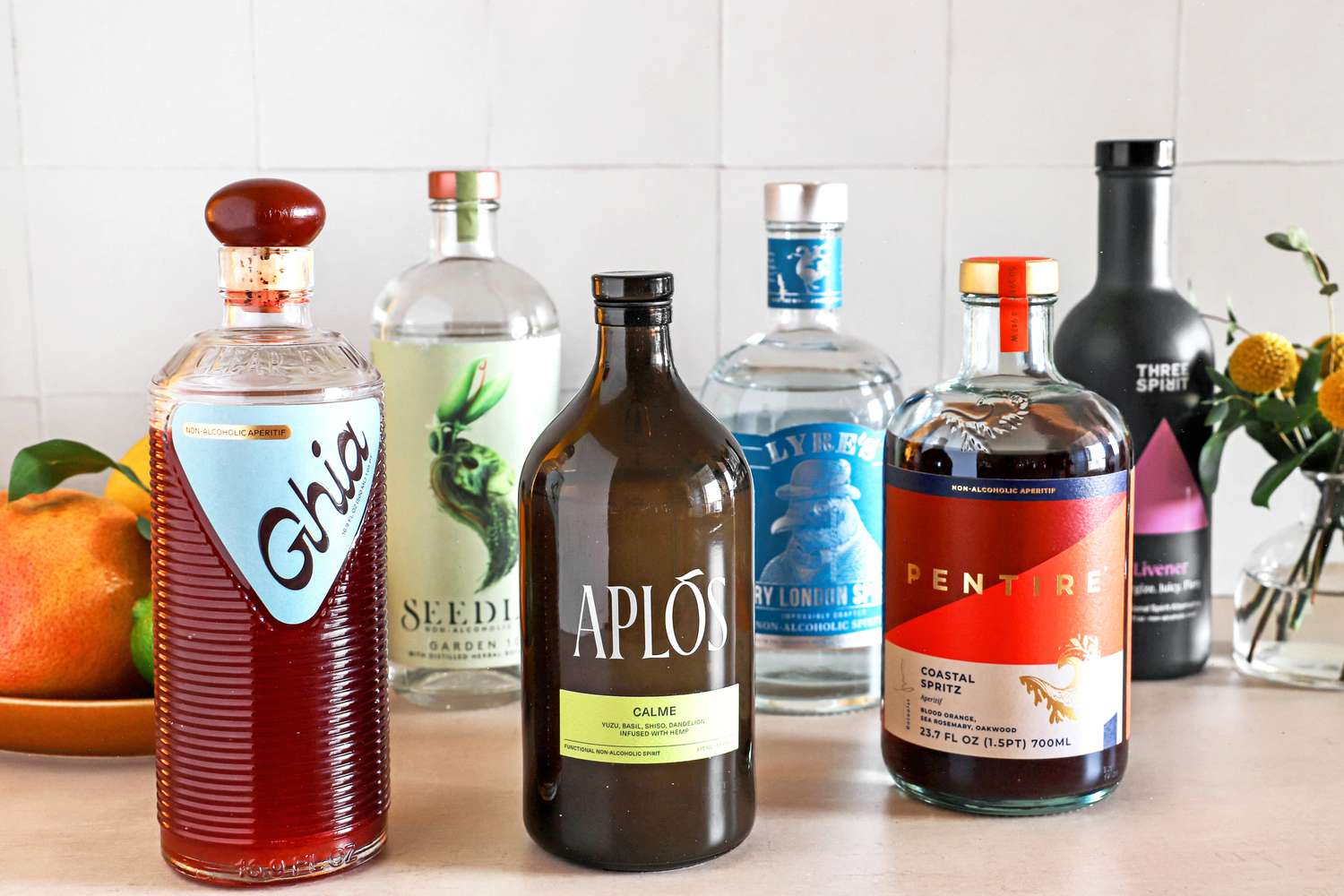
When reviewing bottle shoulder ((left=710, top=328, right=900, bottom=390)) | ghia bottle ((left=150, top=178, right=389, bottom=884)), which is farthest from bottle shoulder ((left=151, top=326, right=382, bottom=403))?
Result: bottle shoulder ((left=710, top=328, right=900, bottom=390))

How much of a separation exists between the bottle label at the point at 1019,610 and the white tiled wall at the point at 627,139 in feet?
1.29

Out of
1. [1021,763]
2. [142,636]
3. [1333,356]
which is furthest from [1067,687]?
[142,636]

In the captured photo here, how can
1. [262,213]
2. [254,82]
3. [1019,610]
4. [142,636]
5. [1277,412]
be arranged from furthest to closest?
[254,82] → [1277,412] → [142,636] → [1019,610] → [262,213]

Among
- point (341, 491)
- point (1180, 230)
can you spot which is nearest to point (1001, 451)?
point (341, 491)

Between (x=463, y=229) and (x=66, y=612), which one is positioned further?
(x=463, y=229)

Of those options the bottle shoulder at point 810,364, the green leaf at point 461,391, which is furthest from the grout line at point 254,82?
the bottle shoulder at point 810,364

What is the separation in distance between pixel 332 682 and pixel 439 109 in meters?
0.54

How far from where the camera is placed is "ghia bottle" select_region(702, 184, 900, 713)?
88cm

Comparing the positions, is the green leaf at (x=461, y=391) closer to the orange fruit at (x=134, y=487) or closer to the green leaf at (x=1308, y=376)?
the orange fruit at (x=134, y=487)

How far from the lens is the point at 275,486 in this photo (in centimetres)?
60

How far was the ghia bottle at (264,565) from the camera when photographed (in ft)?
1.96

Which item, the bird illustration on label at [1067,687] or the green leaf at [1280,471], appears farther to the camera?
the green leaf at [1280,471]

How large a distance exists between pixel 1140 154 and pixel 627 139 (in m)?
0.36

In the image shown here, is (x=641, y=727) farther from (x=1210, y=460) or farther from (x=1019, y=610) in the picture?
(x=1210, y=460)
